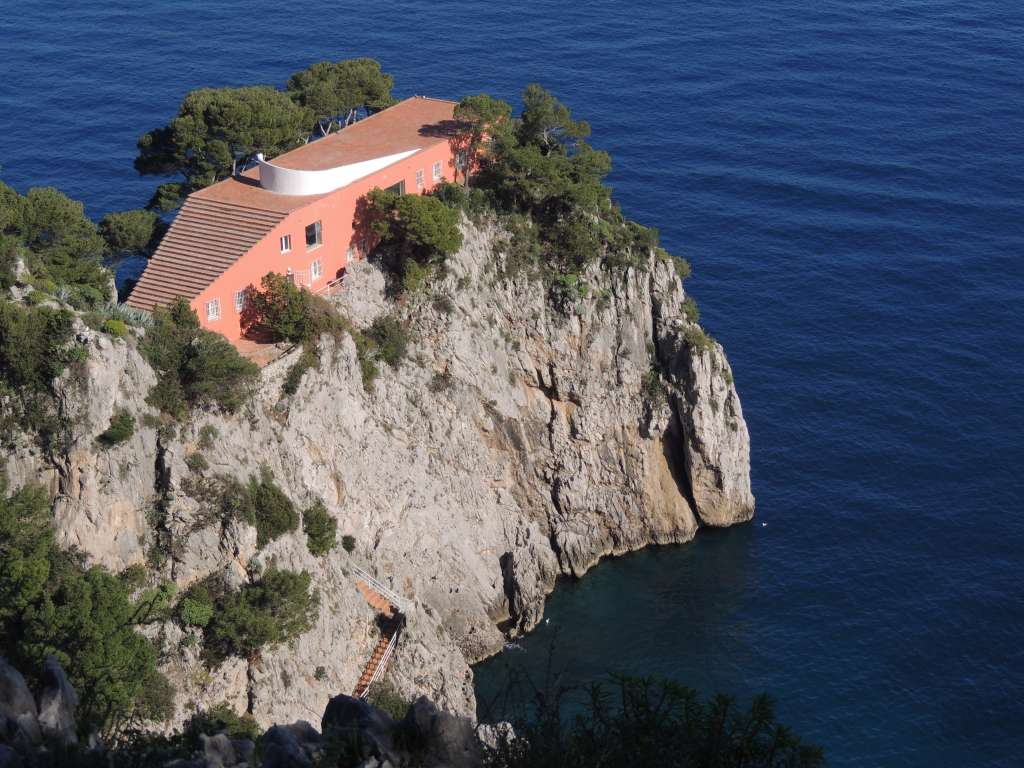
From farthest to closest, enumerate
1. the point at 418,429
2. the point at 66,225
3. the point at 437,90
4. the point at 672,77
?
the point at 672,77 → the point at 437,90 → the point at 418,429 → the point at 66,225

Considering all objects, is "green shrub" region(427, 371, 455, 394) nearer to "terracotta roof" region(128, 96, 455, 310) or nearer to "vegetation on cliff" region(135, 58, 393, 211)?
"terracotta roof" region(128, 96, 455, 310)

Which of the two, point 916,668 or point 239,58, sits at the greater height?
point 239,58

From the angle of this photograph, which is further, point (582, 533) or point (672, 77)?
point (672, 77)

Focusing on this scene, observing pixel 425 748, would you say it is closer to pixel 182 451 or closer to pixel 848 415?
pixel 182 451

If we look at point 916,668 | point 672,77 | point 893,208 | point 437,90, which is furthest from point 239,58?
point 916,668

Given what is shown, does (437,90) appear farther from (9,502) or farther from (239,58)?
(9,502)

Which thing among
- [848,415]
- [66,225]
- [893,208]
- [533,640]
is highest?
[66,225]

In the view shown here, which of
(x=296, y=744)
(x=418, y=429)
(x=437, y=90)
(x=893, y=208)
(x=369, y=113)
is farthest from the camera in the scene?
(x=437, y=90)
